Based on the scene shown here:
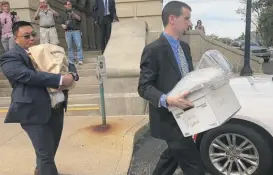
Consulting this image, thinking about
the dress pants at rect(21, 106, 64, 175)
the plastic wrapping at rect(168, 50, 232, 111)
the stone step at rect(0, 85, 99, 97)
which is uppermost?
the plastic wrapping at rect(168, 50, 232, 111)

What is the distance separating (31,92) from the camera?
10.6ft

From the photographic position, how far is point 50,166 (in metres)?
A: 3.34

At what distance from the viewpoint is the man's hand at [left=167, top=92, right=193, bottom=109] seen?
2582mm

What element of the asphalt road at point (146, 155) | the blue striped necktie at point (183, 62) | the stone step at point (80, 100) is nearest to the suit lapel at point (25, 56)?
the blue striped necktie at point (183, 62)

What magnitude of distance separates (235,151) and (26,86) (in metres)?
2.35

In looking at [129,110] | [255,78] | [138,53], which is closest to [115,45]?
[138,53]

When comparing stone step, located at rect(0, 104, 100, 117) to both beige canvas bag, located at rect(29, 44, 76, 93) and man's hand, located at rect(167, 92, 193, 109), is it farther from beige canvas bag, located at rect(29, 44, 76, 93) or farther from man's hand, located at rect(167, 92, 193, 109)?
man's hand, located at rect(167, 92, 193, 109)

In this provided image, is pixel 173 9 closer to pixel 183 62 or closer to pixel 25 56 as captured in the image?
pixel 183 62

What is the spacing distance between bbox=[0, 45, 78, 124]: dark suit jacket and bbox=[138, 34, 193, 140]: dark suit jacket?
86 centimetres

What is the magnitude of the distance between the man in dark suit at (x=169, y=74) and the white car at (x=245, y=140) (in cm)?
122

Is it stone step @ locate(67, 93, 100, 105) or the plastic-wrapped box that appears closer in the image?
the plastic-wrapped box

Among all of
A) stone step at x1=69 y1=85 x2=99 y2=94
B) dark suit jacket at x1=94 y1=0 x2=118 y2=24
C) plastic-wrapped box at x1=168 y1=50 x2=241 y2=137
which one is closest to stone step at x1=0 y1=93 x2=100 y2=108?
stone step at x1=69 y1=85 x2=99 y2=94

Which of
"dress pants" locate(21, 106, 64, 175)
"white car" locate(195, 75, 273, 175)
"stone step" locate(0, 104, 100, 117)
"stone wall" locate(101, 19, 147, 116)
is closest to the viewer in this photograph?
"dress pants" locate(21, 106, 64, 175)

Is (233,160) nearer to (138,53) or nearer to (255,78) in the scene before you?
(255,78)
